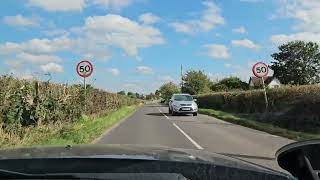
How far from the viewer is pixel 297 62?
119 meters

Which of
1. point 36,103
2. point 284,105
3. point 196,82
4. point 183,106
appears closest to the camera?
point 36,103

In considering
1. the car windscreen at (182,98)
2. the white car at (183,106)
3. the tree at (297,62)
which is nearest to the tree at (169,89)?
the tree at (297,62)

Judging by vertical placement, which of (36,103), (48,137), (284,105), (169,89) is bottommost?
(48,137)

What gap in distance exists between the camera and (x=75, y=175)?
2.70m

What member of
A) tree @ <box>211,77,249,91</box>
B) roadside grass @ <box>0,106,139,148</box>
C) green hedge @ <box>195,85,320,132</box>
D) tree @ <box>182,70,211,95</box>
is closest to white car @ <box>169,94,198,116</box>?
green hedge @ <box>195,85,320,132</box>

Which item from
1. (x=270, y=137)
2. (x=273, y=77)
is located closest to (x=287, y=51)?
(x=273, y=77)

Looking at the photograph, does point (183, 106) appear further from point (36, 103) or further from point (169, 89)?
point (169, 89)

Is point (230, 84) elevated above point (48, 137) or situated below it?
above

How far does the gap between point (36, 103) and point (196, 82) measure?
276ft

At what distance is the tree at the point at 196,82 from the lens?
10456 cm

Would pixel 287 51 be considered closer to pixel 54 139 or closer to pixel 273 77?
pixel 273 77

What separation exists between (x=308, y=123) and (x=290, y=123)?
1.64 m

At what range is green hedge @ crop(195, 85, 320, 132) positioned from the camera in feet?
92.7

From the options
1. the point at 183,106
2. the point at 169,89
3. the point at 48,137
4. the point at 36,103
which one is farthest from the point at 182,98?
the point at 169,89
